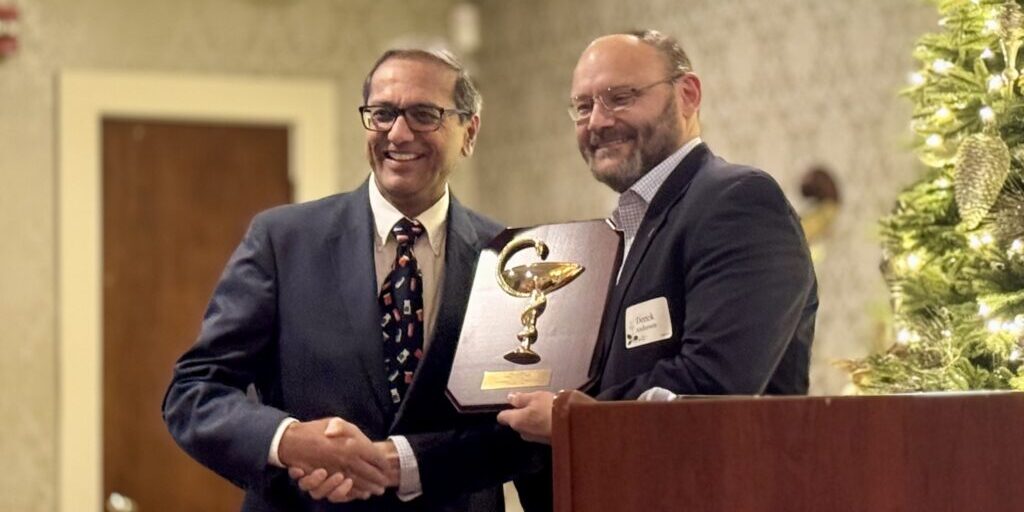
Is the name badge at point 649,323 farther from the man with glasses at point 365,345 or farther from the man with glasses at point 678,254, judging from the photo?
the man with glasses at point 365,345

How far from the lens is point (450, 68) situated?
242 centimetres

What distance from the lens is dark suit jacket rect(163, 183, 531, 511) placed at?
2.23 metres

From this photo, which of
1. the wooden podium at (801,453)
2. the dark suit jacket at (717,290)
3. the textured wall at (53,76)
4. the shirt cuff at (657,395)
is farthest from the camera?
the textured wall at (53,76)

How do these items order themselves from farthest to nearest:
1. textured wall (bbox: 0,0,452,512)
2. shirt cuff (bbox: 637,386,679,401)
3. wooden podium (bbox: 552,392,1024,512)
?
textured wall (bbox: 0,0,452,512) → shirt cuff (bbox: 637,386,679,401) → wooden podium (bbox: 552,392,1024,512)

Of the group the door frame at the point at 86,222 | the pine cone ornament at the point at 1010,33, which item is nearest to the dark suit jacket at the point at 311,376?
the pine cone ornament at the point at 1010,33

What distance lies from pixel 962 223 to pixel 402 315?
39.1 inches

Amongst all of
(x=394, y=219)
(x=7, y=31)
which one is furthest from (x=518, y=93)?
(x=394, y=219)

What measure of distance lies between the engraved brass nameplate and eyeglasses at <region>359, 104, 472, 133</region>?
44 cm

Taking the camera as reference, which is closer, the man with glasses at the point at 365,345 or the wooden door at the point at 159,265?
the man with glasses at the point at 365,345

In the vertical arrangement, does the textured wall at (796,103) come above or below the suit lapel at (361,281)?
above

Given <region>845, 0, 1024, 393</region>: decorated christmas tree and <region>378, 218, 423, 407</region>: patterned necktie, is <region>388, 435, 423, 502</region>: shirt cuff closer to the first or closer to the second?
<region>378, 218, 423, 407</region>: patterned necktie

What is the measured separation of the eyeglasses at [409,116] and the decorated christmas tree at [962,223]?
34.0 inches

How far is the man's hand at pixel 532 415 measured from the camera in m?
2.03

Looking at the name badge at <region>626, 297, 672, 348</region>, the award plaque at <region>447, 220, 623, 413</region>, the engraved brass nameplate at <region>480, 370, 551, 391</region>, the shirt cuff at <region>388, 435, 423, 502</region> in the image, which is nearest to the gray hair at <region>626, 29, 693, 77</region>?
the award plaque at <region>447, 220, 623, 413</region>
